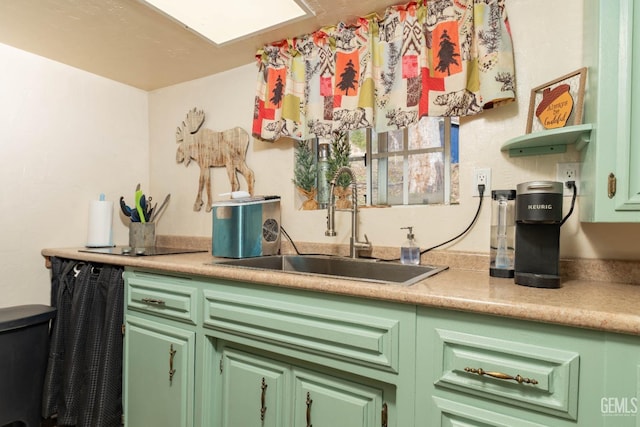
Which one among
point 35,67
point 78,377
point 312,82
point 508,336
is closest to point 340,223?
point 312,82

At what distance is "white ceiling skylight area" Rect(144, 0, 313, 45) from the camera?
1473 mm

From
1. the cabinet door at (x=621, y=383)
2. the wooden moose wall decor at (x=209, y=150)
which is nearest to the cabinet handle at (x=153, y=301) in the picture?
the wooden moose wall decor at (x=209, y=150)

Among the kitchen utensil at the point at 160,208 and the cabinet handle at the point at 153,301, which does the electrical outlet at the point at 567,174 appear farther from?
the kitchen utensil at the point at 160,208

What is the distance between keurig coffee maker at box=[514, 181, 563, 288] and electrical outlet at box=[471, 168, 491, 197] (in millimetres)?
324

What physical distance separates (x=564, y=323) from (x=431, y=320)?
11.2 inches

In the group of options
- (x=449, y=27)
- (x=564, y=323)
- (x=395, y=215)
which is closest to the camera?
(x=564, y=323)

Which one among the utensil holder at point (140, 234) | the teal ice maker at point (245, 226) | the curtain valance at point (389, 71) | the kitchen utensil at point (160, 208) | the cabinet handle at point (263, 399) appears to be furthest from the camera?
the kitchen utensil at point (160, 208)

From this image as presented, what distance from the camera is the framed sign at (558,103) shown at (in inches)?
44.5

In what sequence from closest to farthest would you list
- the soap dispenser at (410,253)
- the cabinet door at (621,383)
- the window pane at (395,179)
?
the cabinet door at (621,383)
the soap dispenser at (410,253)
the window pane at (395,179)

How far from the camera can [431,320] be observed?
90 cm

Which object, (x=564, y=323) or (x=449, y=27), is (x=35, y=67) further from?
(x=564, y=323)

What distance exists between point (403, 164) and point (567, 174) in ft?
2.47

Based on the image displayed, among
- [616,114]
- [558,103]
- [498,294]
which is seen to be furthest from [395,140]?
[498,294]

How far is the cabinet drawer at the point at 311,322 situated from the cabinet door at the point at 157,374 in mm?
254
